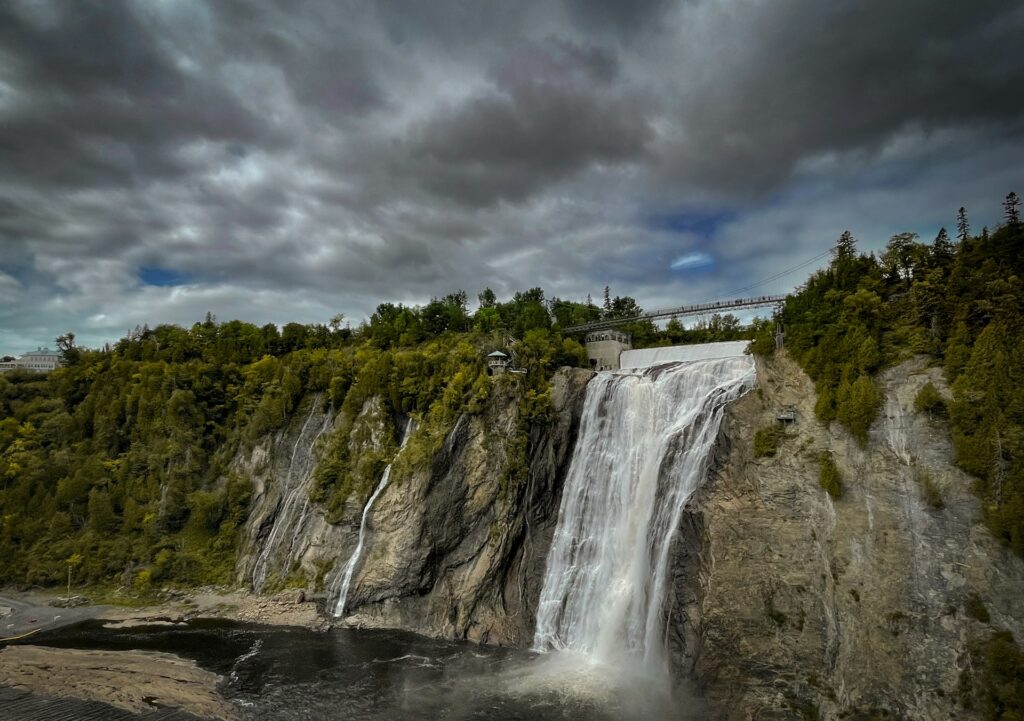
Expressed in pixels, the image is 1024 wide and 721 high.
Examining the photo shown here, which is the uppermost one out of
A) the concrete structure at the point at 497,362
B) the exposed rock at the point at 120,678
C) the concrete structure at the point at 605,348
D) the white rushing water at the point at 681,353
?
the concrete structure at the point at 605,348

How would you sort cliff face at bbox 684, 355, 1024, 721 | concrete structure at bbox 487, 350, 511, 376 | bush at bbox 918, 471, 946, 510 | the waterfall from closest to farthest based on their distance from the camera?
cliff face at bbox 684, 355, 1024, 721
bush at bbox 918, 471, 946, 510
concrete structure at bbox 487, 350, 511, 376
the waterfall

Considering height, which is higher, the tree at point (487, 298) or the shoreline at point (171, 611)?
the tree at point (487, 298)

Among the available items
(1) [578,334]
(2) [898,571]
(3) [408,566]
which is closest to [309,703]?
(3) [408,566]

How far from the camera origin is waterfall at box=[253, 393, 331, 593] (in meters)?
47.6

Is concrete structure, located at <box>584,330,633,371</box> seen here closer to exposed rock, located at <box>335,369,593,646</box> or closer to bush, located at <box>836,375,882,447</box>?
exposed rock, located at <box>335,369,593,646</box>

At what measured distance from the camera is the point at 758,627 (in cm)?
2602

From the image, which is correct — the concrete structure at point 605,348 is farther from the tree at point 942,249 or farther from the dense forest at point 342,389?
the tree at point 942,249

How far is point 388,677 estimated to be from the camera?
30.8 m

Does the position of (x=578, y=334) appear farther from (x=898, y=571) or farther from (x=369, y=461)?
(x=898, y=571)

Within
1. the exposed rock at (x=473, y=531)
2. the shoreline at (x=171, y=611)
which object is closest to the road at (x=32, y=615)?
the shoreline at (x=171, y=611)

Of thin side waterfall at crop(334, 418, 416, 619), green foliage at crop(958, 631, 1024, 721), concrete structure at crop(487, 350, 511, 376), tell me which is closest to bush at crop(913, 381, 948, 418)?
green foliage at crop(958, 631, 1024, 721)

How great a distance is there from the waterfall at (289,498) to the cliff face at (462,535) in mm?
518

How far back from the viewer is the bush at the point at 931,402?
79.2 feet

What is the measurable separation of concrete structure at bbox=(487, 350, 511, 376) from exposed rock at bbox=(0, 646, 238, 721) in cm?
2684
